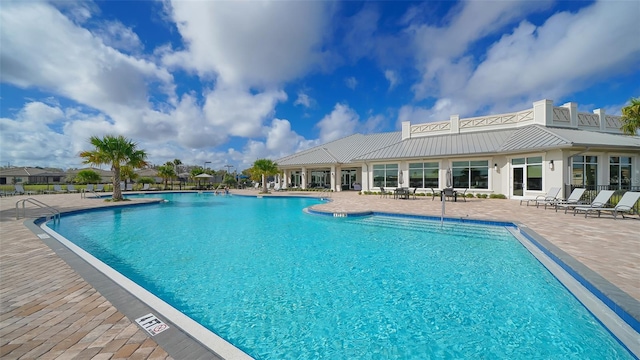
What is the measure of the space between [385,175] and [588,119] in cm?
1548

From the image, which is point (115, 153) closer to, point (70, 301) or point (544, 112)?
point (70, 301)

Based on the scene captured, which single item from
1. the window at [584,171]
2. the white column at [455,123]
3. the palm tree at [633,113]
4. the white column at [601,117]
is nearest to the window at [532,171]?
the window at [584,171]

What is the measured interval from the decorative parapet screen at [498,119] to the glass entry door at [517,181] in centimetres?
502

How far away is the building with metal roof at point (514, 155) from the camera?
47.8 feet

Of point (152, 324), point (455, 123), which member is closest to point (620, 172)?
point (455, 123)

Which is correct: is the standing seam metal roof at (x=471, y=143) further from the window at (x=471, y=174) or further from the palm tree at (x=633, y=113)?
the window at (x=471, y=174)

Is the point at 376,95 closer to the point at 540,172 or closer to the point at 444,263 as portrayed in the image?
the point at 540,172

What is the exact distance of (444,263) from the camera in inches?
229

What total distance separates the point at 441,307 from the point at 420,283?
89cm

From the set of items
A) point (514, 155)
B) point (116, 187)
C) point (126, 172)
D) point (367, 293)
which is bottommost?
point (367, 293)

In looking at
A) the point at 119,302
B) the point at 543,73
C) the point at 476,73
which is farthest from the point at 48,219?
the point at 543,73

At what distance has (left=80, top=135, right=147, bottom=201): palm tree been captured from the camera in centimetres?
1712

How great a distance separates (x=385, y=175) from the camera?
2278 centimetres

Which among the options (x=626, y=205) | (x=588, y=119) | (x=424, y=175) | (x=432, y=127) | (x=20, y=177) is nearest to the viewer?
(x=626, y=205)
